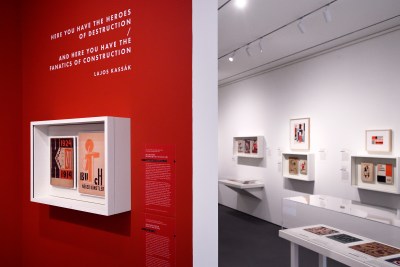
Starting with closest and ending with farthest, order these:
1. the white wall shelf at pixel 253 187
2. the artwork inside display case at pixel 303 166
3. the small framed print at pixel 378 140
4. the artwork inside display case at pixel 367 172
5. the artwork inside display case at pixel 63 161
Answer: the artwork inside display case at pixel 63 161 → the small framed print at pixel 378 140 → the artwork inside display case at pixel 367 172 → the artwork inside display case at pixel 303 166 → the white wall shelf at pixel 253 187

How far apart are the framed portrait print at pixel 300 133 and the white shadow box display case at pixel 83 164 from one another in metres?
5.11

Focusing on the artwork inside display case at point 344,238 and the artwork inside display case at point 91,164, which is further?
the artwork inside display case at point 344,238

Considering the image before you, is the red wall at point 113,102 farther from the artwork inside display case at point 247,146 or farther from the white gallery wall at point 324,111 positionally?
the artwork inside display case at point 247,146

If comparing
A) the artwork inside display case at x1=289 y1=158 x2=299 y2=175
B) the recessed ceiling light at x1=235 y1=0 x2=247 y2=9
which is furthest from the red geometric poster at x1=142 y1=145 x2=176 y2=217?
the artwork inside display case at x1=289 y1=158 x2=299 y2=175

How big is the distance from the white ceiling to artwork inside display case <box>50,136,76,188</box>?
276cm

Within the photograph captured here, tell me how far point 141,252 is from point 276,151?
5.78 metres

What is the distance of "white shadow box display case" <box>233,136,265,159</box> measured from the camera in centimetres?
747

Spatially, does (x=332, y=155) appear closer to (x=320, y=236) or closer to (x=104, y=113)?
(x=320, y=236)

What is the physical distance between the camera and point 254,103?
787cm

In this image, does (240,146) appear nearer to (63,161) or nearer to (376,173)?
(376,173)

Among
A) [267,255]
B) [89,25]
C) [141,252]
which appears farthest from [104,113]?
[267,255]

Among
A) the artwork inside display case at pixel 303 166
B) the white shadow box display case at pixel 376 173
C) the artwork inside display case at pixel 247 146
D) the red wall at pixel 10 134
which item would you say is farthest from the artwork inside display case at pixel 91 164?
the artwork inside display case at pixel 247 146

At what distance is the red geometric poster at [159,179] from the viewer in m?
1.56

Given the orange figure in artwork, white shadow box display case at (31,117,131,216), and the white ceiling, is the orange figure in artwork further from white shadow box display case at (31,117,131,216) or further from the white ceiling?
the white ceiling
